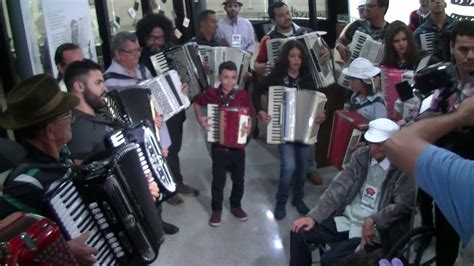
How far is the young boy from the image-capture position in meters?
3.48

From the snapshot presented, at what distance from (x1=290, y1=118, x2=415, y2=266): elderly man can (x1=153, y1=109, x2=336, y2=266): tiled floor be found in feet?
1.75

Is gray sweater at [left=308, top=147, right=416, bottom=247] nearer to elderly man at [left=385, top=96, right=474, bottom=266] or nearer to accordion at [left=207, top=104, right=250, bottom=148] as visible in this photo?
accordion at [left=207, top=104, right=250, bottom=148]

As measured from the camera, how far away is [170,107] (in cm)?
349

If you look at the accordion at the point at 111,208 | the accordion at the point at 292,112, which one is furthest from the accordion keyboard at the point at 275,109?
the accordion at the point at 111,208

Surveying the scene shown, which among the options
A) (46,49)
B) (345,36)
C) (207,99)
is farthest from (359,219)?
(46,49)

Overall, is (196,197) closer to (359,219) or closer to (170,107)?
(170,107)

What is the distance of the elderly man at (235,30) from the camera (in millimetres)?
5105

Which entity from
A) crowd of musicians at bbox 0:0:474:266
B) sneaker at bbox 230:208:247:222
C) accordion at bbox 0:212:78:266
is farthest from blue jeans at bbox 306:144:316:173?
accordion at bbox 0:212:78:266

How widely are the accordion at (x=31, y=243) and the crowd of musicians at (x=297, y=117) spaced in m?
0.20

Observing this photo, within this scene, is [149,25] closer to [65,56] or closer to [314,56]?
[65,56]

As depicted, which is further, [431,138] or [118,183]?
[118,183]

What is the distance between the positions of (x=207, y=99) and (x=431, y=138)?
2461 millimetres

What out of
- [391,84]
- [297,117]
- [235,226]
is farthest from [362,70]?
[235,226]

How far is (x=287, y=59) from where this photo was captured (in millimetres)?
3686
